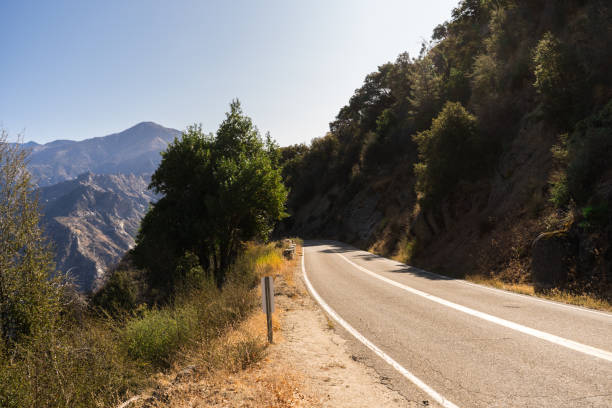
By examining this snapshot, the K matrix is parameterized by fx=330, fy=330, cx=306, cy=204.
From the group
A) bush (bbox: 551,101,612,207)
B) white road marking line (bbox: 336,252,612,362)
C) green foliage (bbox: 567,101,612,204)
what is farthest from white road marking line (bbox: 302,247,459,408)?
green foliage (bbox: 567,101,612,204)

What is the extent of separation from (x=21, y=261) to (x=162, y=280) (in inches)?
685

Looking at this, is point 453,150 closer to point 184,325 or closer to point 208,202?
point 208,202

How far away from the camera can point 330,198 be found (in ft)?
188

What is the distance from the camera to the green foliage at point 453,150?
788 inches

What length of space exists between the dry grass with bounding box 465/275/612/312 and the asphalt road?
1.78ft

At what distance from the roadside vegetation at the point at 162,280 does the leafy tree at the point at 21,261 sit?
0.03 metres

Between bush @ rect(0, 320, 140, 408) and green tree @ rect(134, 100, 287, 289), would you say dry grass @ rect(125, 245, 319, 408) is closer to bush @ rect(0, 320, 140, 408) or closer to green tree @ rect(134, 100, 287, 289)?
bush @ rect(0, 320, 140, 408)

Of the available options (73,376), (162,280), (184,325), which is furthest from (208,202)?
(73,376)

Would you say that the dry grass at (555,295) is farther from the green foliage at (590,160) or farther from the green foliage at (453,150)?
the green foliage at (453,150)

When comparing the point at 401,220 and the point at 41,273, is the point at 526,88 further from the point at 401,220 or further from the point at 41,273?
the point at 41,273

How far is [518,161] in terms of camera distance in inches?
678

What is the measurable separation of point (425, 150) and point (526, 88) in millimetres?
6607

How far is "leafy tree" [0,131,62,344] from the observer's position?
9.89 meters

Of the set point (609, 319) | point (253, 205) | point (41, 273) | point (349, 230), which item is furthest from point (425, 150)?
point (349, 230)
